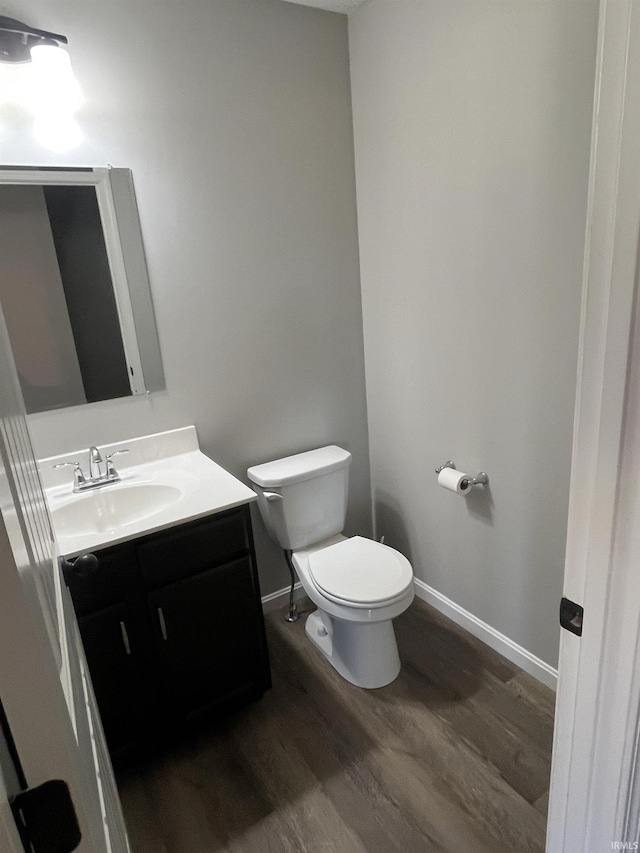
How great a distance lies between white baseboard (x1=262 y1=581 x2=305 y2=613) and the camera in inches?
99.1

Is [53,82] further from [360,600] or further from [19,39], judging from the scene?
[360,600]

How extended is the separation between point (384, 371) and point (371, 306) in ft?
0.97

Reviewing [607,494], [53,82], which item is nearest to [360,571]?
[607,494]

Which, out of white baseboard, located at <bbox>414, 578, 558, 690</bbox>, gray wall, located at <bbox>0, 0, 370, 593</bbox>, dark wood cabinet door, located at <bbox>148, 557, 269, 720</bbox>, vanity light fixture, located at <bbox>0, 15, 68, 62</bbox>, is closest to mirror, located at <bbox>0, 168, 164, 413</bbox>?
gray wall, located at <bbox>0, 0, 370, 593</bbox>

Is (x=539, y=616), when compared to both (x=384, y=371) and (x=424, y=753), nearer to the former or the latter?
(x=424, y=753)

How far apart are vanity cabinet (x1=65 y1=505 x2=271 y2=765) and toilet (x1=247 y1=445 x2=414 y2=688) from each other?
310 mm

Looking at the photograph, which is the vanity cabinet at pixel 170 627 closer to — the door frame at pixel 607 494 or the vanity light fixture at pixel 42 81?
the door frame at pixel 607 494

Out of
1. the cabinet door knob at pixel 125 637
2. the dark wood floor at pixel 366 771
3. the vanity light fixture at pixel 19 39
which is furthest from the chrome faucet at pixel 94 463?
the vanity light fixture at pixel 19 39

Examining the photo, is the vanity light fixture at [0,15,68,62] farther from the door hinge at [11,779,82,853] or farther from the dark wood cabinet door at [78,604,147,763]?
the door hinge at [11,779,82,853]

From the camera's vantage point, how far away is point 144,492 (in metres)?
1.91

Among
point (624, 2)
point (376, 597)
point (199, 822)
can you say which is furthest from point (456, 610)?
point (624, 2)

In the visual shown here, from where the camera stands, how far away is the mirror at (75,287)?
1721 millimetres

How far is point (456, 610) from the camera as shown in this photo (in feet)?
7.68

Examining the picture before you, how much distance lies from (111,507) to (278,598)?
1.01 metres
